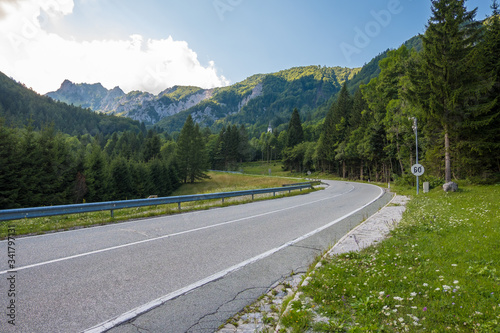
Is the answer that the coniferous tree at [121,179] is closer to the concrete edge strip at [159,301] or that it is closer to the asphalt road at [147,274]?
the asphalt road at [147,274]

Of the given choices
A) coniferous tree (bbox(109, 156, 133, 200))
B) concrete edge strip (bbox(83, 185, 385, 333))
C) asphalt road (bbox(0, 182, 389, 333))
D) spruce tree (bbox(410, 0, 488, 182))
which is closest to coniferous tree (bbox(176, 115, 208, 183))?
coniferous tree (bbox(109, 156, 133, 200))

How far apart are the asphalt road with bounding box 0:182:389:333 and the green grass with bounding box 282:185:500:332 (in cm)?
102

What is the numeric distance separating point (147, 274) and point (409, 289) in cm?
429

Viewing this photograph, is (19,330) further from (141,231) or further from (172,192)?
(172,192)

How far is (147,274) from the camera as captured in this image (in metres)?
4.67

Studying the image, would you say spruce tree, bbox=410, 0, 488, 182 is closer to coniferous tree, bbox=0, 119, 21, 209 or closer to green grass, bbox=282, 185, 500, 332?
green grass, bbox=282, 185, 500, 332

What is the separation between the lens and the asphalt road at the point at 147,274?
3273mm

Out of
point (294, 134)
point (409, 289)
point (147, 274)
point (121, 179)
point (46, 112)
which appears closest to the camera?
point (409, 289)

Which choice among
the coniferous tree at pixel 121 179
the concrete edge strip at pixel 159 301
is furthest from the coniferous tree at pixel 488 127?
the coniferous tree at pixel 121 179

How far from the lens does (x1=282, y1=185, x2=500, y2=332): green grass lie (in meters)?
2.88

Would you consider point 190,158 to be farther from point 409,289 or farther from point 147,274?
point 409,289

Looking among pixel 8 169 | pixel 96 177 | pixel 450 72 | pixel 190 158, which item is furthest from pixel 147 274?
pixel 190 158

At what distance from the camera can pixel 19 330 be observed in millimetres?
2953

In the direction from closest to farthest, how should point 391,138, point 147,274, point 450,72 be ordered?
point 147,274, point 450,72, point 391,138
